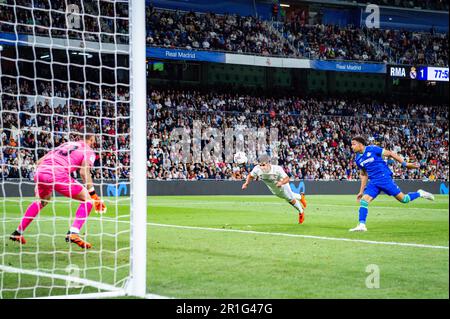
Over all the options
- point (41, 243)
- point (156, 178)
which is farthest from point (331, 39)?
point (41, 243)

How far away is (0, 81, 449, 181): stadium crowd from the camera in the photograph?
32375 mm

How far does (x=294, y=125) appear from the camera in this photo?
39594 mm

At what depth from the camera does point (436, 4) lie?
173 feet

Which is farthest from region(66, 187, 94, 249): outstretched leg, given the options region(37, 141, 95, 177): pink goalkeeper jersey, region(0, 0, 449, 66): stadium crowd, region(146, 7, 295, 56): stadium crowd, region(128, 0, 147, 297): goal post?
region(146, 7, 295, 56): stadium crowd

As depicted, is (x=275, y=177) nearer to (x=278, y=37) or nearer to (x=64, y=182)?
(x=64, y=182)

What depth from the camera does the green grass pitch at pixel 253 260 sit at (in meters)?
6.64

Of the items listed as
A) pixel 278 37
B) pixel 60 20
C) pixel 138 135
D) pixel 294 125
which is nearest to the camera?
pixel 138 135

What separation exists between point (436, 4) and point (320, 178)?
23.1 m

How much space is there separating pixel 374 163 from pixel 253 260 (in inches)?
222

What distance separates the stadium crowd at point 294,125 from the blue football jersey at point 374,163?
54.1 feet

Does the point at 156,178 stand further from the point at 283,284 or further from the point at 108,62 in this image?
the point at 283,284

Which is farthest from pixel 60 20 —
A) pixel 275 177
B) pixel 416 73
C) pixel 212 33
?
pixel 416 73

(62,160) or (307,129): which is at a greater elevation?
(62,160)
